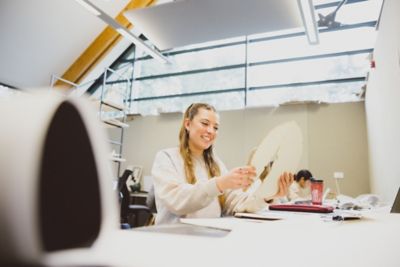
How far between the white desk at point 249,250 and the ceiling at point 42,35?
567 cm

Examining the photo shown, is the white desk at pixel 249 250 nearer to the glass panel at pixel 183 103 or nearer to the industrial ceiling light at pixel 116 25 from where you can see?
the industrial ceiling light at pixel 116 25

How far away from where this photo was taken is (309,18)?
284cm

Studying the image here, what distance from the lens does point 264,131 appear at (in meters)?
5.36

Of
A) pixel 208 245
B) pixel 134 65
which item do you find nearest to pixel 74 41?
pixel 134 65

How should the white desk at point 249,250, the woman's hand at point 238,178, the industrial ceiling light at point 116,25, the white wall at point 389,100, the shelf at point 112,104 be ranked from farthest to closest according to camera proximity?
the shelf at point 112,104, the industrial ceiling light at point 116,25, the white wall at point 389,100, the woman's hand at point 238,178, the white desk at point 249,250

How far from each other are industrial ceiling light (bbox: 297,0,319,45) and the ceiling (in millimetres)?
3913

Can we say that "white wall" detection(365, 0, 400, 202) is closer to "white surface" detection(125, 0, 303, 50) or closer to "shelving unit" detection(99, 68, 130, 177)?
"white surface" detection(125, 0, 303, 50)

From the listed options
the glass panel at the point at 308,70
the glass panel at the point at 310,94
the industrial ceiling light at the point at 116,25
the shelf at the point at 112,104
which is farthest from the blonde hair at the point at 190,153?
the glass panel at the point at 308,70

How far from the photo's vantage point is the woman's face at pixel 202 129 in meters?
1.49

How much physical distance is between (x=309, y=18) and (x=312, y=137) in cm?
262

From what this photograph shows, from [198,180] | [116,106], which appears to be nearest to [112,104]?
[116,106]

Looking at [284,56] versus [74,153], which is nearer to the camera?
[74,153]

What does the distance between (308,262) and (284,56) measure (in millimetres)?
5839

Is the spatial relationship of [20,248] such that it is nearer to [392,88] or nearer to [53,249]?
[53,249]
